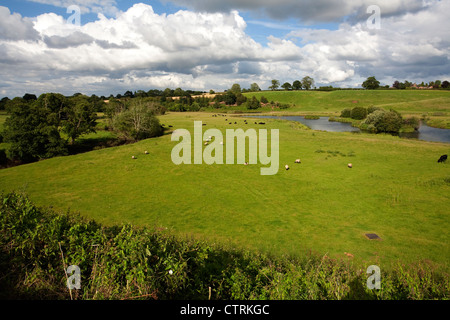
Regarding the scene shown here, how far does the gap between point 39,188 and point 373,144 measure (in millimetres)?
52338

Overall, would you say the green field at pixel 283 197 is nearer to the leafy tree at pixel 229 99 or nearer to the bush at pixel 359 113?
the bush at pixel 359 113

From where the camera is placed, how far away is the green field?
16.7m

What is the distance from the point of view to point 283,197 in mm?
24484

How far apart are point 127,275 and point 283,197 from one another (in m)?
20.2

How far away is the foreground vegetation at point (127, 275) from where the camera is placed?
592 cm

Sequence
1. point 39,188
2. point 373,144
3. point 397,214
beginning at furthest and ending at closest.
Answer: point 373,144 < point 39,188 < point 397,214

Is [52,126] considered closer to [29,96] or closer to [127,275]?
[127,275]

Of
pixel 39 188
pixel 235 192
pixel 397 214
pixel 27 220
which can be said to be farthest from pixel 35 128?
pixel 397 214

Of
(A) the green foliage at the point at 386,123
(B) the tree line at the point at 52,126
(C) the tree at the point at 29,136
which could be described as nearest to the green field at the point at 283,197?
(C) the tree at the point at 29,136

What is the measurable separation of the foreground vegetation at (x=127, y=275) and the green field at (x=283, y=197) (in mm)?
7953

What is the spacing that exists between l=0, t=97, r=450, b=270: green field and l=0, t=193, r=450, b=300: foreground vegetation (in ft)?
26.1

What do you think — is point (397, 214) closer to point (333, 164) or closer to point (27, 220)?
point (333, 164)

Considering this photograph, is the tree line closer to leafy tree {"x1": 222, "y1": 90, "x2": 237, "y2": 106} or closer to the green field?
the green field

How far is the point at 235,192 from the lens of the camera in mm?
26047
